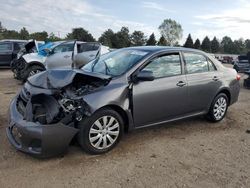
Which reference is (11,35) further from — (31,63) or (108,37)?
(31,63)

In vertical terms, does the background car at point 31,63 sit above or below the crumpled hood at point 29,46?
below

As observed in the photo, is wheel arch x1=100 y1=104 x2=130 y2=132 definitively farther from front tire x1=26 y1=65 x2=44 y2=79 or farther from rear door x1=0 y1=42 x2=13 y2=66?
rear door x1=0 y1=42 x2=13 y2=66

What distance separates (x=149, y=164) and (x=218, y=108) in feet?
8.46

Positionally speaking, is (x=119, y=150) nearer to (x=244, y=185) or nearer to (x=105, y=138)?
(x=105, y=138)

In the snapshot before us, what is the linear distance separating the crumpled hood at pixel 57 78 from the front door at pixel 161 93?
0.65 m

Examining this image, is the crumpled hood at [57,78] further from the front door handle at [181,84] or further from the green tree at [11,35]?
the green tree at [11,35]

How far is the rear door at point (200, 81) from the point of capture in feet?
17.1

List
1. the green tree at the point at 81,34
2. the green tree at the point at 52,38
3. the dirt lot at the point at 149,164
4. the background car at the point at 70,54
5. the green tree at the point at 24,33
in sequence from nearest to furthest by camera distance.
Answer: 1. the dirt lot at the point at 149,164
2. the background car at the point at 70,54
3. the green tree at the point at 52,38
4. the green tree at the point at 24,33
5. the green tree at the point at 81,34

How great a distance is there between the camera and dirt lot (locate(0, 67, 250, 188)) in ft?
11.5

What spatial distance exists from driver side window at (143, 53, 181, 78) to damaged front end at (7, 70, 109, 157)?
0.91 m

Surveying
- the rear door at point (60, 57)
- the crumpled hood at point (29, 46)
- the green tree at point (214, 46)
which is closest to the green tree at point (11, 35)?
the crumpled hood at point (29, 46)

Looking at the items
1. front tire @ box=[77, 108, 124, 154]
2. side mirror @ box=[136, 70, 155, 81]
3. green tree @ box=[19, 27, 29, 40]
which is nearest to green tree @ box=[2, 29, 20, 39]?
green tree @ box=[19, 27, 29, 40]

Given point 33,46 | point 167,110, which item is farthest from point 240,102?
point 33,46

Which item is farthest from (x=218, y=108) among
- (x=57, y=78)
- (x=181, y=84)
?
(x=57, y=78)
